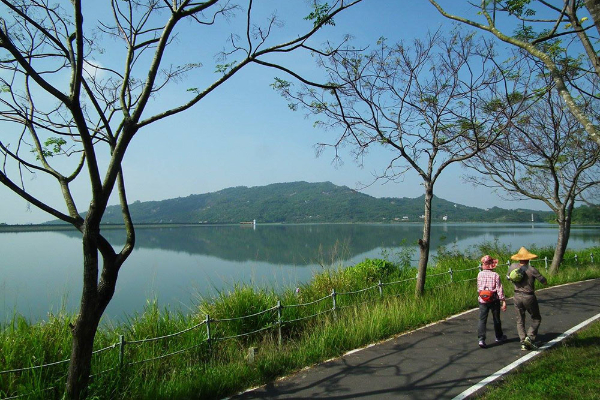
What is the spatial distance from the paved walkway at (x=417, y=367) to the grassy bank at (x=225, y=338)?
14.6 inches

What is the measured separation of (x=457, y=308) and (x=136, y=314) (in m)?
7.05

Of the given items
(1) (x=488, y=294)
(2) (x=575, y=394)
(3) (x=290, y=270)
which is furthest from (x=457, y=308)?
(2) (x=575, y=394)

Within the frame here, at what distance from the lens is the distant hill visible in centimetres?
7150

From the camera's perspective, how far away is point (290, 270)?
11531mm

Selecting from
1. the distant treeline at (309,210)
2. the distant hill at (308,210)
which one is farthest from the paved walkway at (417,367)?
the distant treeline at (309,210)

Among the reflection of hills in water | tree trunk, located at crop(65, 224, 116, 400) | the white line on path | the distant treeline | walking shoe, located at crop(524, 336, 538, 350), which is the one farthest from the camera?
the distant treeline

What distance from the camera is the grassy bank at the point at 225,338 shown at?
16.4 feet

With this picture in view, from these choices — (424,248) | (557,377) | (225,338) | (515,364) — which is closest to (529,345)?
(515,364)

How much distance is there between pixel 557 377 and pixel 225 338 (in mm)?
4714

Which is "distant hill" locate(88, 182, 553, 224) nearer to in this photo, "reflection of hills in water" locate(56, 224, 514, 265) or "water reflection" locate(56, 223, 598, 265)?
"water reflection" locate(56, 223, 598, 265)

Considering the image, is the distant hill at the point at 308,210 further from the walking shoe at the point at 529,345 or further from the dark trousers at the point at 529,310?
the walking shoe at the point at 529,345

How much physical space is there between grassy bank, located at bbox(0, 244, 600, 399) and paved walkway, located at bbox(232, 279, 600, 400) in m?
0.37

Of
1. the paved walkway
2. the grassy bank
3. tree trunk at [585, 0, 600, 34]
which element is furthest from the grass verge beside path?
tree trunk at [585, 0, 600, 34]

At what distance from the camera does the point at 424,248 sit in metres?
10.3
